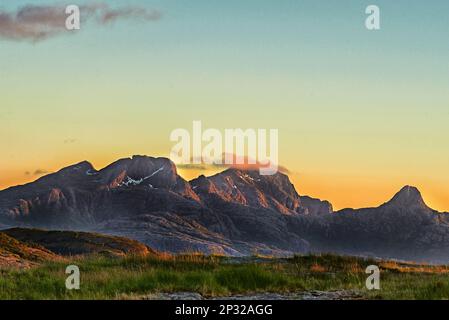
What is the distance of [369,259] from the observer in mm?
45938

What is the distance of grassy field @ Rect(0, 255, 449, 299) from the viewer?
92.5ft

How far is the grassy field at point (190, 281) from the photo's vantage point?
1110 inches

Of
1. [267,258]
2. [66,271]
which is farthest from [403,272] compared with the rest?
[66,271]

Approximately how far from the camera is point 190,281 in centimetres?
3100

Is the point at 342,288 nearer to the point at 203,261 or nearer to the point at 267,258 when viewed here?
the point at 203,261

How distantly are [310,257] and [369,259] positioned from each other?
425 cm

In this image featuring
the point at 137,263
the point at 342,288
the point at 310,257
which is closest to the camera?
the point at 342,288
